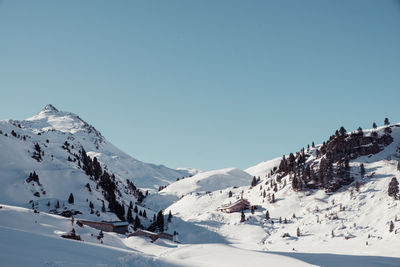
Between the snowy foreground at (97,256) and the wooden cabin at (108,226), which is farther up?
the snowy foreground at (97,256)

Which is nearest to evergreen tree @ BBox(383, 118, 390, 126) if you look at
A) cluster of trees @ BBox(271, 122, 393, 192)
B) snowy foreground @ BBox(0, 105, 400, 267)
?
cluster of trees @ BBox(271, 122, 393, 192)

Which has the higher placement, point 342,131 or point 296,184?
point 342,131

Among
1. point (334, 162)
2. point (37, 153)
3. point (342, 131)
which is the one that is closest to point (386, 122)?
point (342, 131)

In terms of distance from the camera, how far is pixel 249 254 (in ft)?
114

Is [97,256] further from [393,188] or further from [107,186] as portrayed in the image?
[107,186]

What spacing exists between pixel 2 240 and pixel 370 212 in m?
79.2

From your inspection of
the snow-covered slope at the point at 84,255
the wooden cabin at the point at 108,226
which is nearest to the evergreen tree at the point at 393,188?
the snow-covered slope at the point at 84,255

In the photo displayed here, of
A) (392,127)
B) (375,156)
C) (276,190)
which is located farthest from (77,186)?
(392,127)

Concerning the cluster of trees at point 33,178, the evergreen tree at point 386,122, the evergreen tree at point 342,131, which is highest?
the evergreen tree at point 386,122

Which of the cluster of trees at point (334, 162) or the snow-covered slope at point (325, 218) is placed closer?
the snow-covered slope at point (325, 218)

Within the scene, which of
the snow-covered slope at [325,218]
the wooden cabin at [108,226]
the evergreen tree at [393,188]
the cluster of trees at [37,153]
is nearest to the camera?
the snow-covered slope at [325,218]

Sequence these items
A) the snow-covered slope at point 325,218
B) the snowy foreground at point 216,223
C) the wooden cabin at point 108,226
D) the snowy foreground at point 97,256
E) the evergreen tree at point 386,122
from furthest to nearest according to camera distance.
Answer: the evergreen tree at point 386,122 → the wooden cabin at point 108,226 → the snow-covered slope at point 325,218 → the snowy foreground at point 216,223 → the snowy foreground at point 97,256

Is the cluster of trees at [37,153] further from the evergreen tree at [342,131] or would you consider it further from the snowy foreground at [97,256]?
the evergreen tree at [342,131]

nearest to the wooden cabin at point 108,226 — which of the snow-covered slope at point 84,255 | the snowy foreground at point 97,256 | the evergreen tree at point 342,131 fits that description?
the snow-covered slope at point 84,255
